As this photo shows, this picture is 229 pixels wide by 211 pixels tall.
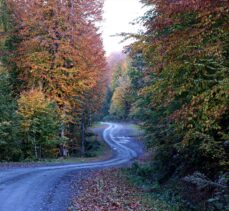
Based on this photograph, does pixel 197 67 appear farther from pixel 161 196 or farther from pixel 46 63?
pixel 46 63

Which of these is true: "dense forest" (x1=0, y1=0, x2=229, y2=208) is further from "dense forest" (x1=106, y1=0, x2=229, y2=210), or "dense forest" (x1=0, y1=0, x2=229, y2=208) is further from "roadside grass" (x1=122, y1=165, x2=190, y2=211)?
"roadside grass" (x1=122, y1=165, x2=190, y2=211)

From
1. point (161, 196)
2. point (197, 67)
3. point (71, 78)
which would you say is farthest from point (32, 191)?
point (71, 78)

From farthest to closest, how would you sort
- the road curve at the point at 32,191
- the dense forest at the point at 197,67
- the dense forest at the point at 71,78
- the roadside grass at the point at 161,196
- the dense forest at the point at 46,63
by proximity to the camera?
1. the dense forest at the point at 46,63
2. the roadside grass at the point at 161,196
3. the dense forest at the point at 71,78
4. the road curve at the point at 32,191
5. the dense forest at the point at 197,67

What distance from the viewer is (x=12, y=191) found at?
1095cm

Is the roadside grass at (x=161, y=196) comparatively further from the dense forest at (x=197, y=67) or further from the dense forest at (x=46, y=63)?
the dense forest at (x=46, y=63)

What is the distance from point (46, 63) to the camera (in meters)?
27.2

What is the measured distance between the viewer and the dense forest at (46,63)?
24469mm

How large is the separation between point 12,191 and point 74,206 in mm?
2575

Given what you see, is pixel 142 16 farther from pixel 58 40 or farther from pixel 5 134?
pixel 58 40

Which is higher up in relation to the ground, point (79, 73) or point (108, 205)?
point (79, 73)

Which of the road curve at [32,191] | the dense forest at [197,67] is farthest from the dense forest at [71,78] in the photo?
the road curve at [32,191]

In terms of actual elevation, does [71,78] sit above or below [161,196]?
above

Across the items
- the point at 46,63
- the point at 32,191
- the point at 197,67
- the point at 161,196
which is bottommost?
the point at 161,196

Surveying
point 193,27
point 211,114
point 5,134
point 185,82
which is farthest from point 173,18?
point 5,134
